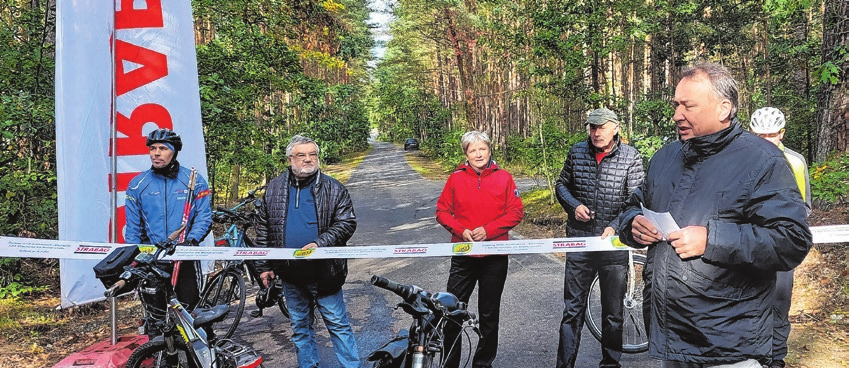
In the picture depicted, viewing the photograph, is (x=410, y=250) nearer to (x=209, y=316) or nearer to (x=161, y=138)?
(x=209, y=316)

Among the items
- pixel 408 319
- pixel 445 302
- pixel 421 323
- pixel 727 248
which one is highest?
pixel 727 248

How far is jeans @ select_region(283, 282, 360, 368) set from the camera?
4.38 m

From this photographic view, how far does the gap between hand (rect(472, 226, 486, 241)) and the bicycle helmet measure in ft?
6.81

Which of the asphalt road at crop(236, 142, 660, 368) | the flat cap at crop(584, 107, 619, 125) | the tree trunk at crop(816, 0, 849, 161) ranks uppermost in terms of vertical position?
the tree trunk at crop(816, 0, 849, 161)

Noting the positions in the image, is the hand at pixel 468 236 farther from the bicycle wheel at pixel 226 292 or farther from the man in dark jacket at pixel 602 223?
the bicycle wheel at pixel 226 292

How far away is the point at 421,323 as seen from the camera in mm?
2924

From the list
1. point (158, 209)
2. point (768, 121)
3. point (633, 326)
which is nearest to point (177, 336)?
point (158, 209)

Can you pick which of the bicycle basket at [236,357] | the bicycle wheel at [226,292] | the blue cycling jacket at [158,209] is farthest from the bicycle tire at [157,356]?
the bicycle wheel at [226,292]

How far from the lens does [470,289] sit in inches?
177

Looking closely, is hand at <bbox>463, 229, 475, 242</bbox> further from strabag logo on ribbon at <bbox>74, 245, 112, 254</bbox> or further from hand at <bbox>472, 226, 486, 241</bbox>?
strabag logo on ribbon at <bbox>74, 245, 112, 254</bbox>

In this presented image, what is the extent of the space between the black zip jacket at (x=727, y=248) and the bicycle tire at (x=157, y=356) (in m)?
2.83

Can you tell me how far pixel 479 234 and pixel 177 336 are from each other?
7.27 ft

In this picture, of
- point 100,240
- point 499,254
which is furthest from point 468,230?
point 100,240

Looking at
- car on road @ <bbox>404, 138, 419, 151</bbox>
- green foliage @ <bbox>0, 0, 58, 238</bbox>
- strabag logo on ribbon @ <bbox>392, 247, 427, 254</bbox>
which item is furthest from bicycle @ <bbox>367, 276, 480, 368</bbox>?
car on road @ <bbox>404, 138, 419, 151</bbox>
